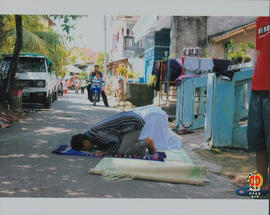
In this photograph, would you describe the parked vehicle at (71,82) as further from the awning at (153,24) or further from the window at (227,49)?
the window at (227,49)

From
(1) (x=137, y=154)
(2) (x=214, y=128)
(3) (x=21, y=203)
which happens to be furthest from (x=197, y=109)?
(3) (x=21, y=203)

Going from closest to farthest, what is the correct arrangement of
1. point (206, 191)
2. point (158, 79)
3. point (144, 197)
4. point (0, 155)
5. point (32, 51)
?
point (144, 197) → point (206, 191) → point (0, 155) → point (158, 79) → point (32, 51)

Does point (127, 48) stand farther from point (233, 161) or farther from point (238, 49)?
point (233, 161)

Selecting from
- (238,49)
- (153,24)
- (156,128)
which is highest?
(153,24)

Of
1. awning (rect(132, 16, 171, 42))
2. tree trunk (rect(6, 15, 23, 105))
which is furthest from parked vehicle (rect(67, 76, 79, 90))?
tree trunk (rect(6, 15, 23, 105))

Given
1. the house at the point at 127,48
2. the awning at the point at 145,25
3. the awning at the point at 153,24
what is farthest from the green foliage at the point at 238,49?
the house at the point at 127,48

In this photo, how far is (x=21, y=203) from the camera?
3.16 metres

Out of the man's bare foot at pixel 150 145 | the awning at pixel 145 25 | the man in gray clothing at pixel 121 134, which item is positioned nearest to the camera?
the man in gray clothing at pixel 121 134

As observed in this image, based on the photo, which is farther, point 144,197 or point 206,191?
point 206,191

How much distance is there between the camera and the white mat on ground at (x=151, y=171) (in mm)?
3900

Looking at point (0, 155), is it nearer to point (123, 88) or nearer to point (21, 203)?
point (21, 203)

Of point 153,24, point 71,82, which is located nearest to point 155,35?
point 153,24

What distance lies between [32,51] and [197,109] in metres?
5.52

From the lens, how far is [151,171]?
407 centimetres
